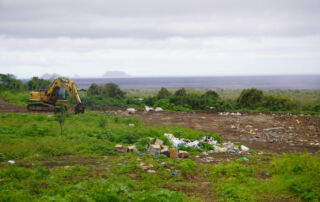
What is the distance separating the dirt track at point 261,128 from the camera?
40.0 ft

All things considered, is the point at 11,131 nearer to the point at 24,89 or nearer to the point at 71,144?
the point at 71,144

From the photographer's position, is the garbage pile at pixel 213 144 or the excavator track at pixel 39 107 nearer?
the garbage pile at pixel 213 144

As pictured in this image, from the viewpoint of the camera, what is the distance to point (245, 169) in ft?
25.9

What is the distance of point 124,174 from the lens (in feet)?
25.1

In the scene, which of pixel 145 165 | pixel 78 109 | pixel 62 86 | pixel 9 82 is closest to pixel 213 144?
pixel 145 165

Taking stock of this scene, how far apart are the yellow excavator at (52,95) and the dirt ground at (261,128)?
5836mm

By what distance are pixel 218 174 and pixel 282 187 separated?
1.72m

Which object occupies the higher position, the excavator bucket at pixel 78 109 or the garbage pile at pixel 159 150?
the excavator bucket at pixel 78 109

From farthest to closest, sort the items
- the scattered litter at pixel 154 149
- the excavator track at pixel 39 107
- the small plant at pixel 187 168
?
the excavator track at pixel 39 107, the scattered litter at pixel 154 149, the small plant at pixel 187 168

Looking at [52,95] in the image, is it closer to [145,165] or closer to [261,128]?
[145,165]

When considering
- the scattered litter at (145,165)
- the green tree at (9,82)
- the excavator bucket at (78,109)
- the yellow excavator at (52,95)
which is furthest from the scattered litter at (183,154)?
the green tree at (9,82)

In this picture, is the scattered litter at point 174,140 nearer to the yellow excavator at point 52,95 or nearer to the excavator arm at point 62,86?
the excavator arm at point 62,86

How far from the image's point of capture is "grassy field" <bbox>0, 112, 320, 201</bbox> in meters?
5.86

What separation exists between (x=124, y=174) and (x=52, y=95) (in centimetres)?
1423
